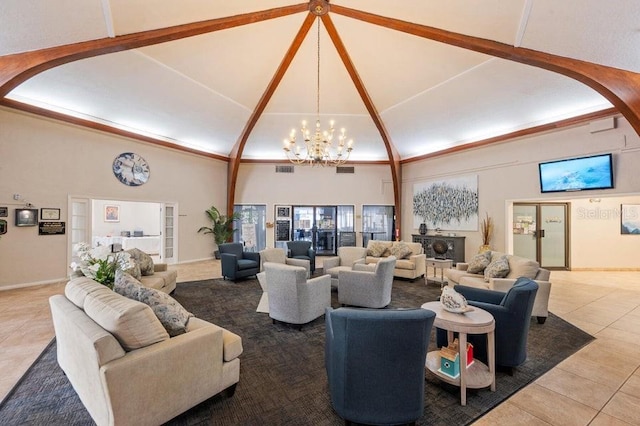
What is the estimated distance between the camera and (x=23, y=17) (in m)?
3.06

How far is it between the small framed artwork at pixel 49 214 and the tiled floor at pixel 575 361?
1.42 m

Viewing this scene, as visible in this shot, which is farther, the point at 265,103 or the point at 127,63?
the point at 265,103

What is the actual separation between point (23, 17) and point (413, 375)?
17.2 feet

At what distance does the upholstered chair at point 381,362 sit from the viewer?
70.1 inches

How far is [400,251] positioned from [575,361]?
3891 mm

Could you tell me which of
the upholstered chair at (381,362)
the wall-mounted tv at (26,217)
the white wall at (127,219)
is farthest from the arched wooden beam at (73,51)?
the white wall at (127,219)

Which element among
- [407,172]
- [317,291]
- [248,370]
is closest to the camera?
[248,370]

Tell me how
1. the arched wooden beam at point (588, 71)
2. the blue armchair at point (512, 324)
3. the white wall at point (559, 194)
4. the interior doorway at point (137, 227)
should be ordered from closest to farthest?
1. the blue armchair at point (512, 324)
2. the arched wooden beam at point (588, 71)
3. the white wall at point (559, 194)
4. the interior doorway at point (137, 227)

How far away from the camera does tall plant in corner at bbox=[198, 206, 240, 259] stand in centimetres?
911

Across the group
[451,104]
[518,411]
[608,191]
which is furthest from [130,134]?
[608,191]

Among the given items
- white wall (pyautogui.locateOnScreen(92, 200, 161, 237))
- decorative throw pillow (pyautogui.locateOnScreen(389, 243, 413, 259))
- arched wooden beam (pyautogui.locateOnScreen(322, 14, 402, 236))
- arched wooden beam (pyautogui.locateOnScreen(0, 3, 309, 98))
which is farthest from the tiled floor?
white wall (pyautogui.locateOnScreen(92, 200, 161, 237))

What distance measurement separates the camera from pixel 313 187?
9.93m

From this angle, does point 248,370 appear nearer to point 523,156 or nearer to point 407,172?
point 523,156

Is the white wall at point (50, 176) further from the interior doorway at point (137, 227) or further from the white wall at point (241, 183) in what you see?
the interior doorway at point (137, 227)
